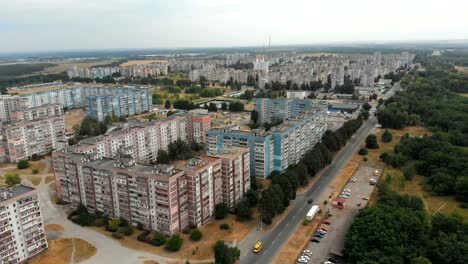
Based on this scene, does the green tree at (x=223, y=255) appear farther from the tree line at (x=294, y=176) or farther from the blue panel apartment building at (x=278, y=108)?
the blue panel apartment building at (x=278, y=108)

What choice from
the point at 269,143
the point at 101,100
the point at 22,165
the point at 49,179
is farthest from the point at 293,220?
the point at 101,100

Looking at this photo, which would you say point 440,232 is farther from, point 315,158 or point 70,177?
point 70,177

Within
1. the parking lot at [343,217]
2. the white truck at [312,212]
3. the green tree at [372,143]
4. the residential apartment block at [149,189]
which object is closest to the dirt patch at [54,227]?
the residential apartment block at [149,189]

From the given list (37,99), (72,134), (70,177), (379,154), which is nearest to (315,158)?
(379,154)

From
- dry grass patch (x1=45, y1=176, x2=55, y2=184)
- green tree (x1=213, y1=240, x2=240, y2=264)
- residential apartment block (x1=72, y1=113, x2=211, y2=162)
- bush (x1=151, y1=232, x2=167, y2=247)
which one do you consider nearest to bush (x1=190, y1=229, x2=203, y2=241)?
bush (x1=151, y1=232, x2=167, y2=247)

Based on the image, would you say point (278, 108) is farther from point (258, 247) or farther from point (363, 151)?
point (258, 247)
